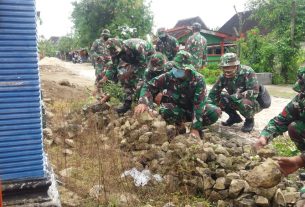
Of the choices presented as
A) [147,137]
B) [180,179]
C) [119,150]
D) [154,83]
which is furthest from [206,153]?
[154,83]

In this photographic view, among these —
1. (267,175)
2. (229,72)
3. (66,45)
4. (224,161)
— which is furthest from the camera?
(66,45)

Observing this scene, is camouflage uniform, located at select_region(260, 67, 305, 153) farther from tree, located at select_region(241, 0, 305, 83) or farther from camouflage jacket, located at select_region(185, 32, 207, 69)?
tree, located at select_region(241, 0, 305, 83)

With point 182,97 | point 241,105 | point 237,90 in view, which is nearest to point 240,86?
point 237,90

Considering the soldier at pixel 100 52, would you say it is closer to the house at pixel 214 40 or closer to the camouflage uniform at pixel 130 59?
the camouflage uniform at pixel 130 59

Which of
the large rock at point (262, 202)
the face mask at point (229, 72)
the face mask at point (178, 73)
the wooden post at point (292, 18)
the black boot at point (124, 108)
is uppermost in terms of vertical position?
the wooden post at point (292, 18)

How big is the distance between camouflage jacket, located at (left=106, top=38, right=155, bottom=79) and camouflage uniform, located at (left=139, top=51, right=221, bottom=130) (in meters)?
1.36

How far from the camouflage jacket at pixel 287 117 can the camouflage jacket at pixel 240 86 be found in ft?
7.63

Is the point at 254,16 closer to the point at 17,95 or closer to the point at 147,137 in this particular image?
the point at 147,137

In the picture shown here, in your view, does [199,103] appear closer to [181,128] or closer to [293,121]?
[181,128]

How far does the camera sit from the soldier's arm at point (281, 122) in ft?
11.4

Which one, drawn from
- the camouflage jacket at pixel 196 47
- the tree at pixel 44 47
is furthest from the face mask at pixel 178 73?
the tree at pixel 44 47

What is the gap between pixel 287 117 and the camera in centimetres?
354

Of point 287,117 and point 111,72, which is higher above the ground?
point 111,72

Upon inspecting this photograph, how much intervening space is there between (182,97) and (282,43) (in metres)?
9.09
